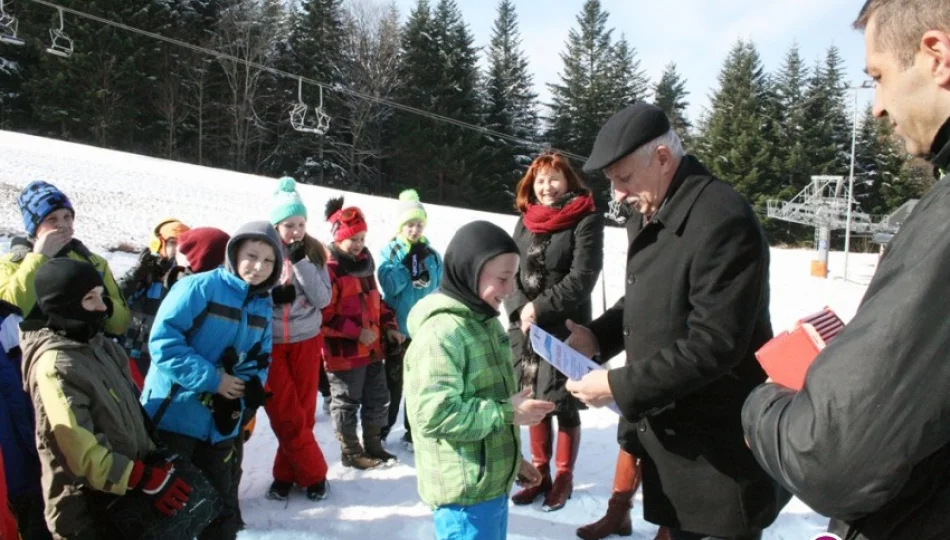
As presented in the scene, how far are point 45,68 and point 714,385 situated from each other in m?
37.2

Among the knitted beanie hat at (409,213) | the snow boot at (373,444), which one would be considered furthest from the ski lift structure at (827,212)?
the snow boot at (373,444)

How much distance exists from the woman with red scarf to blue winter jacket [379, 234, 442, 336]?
4.54ft

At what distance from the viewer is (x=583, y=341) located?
8.80 ft

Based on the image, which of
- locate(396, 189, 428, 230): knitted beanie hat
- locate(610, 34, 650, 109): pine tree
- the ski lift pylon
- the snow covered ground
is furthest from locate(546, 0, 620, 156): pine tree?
locate(396, 189, 428, 230): knitted beanie hat

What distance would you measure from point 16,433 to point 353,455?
2.35m

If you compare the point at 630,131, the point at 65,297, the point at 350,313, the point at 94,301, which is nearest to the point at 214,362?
the point at 94,301

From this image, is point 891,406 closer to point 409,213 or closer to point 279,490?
point 279,490

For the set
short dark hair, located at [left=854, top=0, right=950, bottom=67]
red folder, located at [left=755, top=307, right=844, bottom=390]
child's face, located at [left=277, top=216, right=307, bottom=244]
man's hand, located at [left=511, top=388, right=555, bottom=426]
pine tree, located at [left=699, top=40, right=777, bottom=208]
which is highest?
pine tree, located at [left=699, top=40, right=777, bottom=208]

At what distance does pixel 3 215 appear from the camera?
39.0 ft

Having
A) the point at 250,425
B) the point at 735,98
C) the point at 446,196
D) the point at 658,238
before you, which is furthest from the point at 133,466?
the point at 735,98

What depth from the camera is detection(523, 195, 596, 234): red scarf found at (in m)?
4.06

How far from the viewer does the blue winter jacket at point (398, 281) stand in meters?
5.43

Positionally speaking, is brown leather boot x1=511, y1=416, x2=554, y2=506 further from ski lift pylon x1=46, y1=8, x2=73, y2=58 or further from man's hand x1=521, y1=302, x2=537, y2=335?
ski lift pylon x1=46, y1=8, x2=73, y2=58

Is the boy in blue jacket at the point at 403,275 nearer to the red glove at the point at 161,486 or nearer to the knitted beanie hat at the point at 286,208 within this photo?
the knitted beanie hat at the point at 286,208
